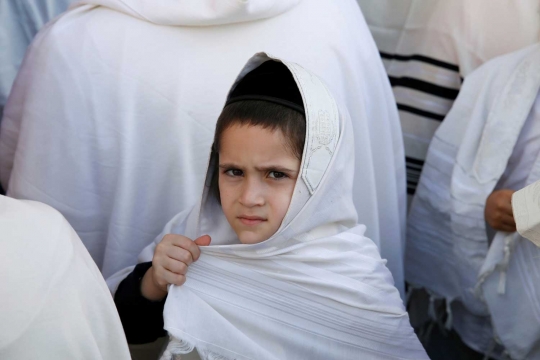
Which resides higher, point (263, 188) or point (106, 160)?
point (263, 188)

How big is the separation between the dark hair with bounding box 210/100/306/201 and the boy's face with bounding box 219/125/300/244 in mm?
13

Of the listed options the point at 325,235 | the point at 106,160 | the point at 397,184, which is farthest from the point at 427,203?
the point at 106,160

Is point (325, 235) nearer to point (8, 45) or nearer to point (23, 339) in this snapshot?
point (23, 339)

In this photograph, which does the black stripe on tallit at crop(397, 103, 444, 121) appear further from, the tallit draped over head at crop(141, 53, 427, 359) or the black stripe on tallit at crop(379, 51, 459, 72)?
the tallit draped over head at crop(141, 53, 427, 359)

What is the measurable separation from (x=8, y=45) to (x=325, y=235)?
1370 mm

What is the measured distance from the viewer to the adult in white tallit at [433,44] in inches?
92.0

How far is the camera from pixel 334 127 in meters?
1.38

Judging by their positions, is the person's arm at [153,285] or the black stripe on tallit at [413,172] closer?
the person's arm at [153,285]

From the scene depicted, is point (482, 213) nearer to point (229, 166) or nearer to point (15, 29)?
point (229, 166)

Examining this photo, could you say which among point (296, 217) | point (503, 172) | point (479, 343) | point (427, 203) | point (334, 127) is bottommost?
point (479, 343)

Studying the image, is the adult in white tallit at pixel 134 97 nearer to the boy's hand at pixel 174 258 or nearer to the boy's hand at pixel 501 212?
the boy's hand at pixel 174 258

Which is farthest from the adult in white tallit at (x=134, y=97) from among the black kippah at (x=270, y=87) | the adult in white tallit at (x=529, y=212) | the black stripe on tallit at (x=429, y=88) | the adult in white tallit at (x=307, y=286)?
the black stripe on tallit at (x=429, y=88)

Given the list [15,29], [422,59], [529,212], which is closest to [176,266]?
[529,212]

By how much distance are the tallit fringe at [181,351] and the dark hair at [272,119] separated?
43 cm
